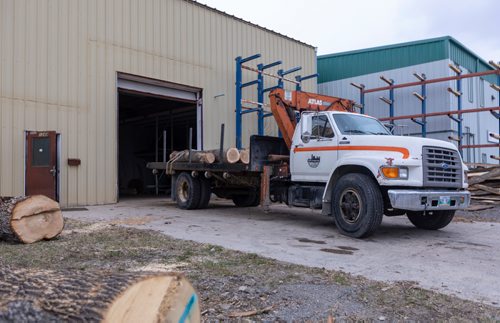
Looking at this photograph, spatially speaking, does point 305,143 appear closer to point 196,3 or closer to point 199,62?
point 199,62

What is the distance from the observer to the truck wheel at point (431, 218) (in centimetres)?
841

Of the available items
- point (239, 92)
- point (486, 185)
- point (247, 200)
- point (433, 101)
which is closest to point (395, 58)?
point (433, 101)

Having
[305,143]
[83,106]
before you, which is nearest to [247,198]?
[305,143]

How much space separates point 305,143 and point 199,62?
8415 mm

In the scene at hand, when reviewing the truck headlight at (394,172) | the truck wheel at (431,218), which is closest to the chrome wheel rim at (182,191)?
the truck wheel at (431,218)

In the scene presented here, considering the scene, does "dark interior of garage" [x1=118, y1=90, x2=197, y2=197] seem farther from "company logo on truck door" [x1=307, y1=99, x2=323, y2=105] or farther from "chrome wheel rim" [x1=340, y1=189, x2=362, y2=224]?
"chrome wheel rim" [x1=340, y1=189, x2=362, y2=224]

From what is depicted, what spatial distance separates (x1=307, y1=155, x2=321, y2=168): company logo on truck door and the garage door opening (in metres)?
11.1

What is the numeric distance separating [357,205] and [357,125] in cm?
172

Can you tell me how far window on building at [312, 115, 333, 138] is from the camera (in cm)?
852

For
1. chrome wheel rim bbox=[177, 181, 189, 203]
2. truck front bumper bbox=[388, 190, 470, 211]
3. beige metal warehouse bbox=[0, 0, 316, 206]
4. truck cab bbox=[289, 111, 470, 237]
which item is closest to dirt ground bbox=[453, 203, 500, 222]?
truck cab bbox=[289, 111, 470, 237]

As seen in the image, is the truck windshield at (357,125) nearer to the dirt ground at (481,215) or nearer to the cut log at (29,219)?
the dirt ground at (481,215)

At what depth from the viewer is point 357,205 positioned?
24.8 feet

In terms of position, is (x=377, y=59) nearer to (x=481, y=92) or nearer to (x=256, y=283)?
(x=481, y=92)

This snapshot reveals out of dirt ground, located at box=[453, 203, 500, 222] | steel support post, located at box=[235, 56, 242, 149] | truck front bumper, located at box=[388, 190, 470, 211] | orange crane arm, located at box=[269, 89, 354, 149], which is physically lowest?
dirt ground, located at box=[453, 203, 500, 222]
